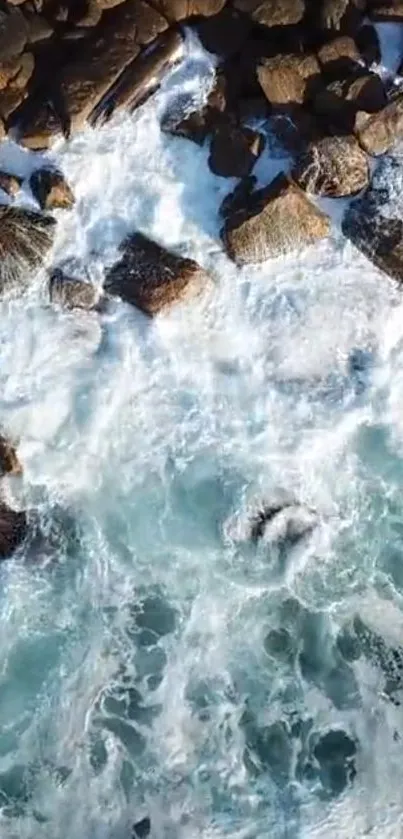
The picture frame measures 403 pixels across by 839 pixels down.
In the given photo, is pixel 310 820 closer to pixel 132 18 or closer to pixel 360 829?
pixel 360 829

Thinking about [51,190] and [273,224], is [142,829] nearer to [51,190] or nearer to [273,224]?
[273,224]

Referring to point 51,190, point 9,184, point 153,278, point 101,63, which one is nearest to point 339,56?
point 101,63

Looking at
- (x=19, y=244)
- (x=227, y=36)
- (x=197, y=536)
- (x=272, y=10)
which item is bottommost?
(x=197, y=536)

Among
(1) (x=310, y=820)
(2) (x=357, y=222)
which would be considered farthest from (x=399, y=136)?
(1) (x=310, y=820)

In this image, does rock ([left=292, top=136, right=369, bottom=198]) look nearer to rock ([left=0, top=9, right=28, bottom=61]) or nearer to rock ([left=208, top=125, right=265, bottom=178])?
rock ([left=208, top=125, right=265, bottom=178])

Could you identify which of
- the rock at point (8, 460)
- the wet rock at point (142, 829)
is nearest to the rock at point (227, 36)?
the rock at point (8, 460)

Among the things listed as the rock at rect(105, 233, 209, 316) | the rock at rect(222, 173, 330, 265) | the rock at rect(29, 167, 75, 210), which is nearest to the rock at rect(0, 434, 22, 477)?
the rock at rect(105, 233, 209, 316)

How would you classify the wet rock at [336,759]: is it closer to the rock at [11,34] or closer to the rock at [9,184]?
the rock at [9,184]
